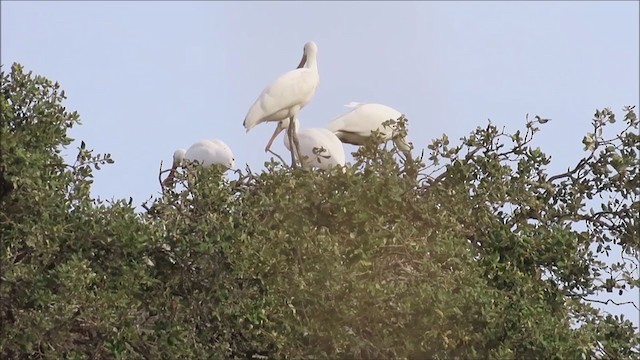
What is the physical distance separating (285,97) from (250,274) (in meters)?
5.63

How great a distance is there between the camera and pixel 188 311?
6230 mm

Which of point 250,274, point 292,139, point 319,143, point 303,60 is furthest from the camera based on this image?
point 303,60

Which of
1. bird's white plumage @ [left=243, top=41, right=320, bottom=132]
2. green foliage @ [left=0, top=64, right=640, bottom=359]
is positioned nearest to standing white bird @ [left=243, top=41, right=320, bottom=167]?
bird's white plumage @ [left=243, top=41, right=320, bottom=132]

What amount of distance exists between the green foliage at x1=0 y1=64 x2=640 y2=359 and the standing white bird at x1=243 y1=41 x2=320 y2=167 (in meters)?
4.47

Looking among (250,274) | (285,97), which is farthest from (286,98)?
(250,274)

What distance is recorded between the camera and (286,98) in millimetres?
11648

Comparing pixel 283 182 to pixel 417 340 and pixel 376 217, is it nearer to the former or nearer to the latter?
pixel 376 217

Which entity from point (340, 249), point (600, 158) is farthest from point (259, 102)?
point (340, 249)

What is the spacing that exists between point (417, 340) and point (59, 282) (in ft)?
5.44

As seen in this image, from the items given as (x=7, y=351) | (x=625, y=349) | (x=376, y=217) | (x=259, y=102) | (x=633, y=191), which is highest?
(x=259, y=102)

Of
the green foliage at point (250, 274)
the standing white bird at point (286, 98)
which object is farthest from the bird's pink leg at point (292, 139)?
the green foliage at point (250, 274)

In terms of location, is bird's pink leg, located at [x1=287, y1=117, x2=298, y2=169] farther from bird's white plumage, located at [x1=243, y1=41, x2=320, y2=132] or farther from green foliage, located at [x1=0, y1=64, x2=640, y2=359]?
green foliage, located at [x1=0, y1=64, x2=640, y2=359]

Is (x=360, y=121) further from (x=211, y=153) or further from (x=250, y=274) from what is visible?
(x=250, y=274)

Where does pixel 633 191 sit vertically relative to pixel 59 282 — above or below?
above
